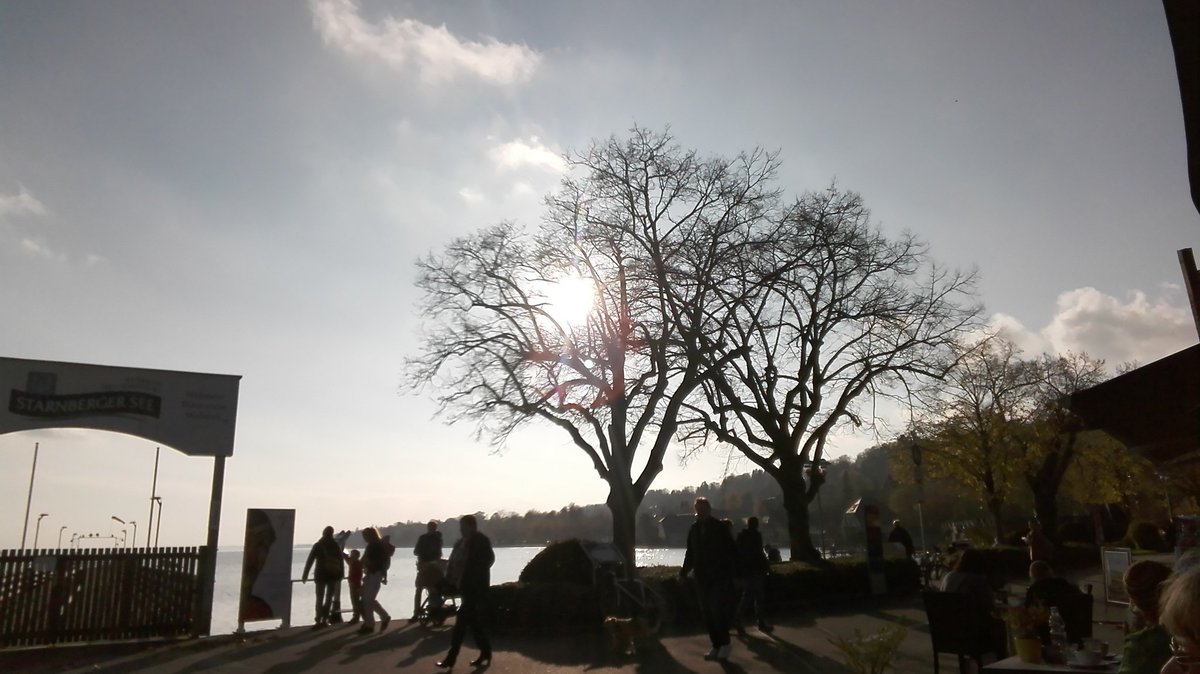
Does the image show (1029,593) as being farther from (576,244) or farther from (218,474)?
(576,244)

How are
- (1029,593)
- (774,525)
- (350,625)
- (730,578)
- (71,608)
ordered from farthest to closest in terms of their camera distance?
(774,525) < (350,625) < (71,608) < (730,578) < (1029,593)

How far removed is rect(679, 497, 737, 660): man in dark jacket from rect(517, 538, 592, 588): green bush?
204 inches

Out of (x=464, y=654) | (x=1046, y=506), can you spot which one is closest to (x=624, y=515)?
(x=464, y=654)

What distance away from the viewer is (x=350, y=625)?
16422mm

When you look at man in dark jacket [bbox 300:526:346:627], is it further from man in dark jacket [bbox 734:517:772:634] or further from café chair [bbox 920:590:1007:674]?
café chair [bbox 920:590:1007:674]

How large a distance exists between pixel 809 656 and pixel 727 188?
13236 mm

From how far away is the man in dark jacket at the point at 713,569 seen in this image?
1098 centimetres

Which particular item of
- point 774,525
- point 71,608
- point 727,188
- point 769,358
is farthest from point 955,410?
point 774,525

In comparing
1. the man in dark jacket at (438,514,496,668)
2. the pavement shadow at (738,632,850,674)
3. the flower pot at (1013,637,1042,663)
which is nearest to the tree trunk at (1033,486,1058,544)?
the pavement shadow at (738,632,850,674)

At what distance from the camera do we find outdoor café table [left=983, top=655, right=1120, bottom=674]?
5.38m

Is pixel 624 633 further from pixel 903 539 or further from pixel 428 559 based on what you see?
pixel 903 539

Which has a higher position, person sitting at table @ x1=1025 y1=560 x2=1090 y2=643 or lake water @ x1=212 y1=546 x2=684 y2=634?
person sitting at table @ x1=1025 y1=560 x2=1090 y2=643

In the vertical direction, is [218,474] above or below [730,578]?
above

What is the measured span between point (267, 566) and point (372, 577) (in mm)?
1894
